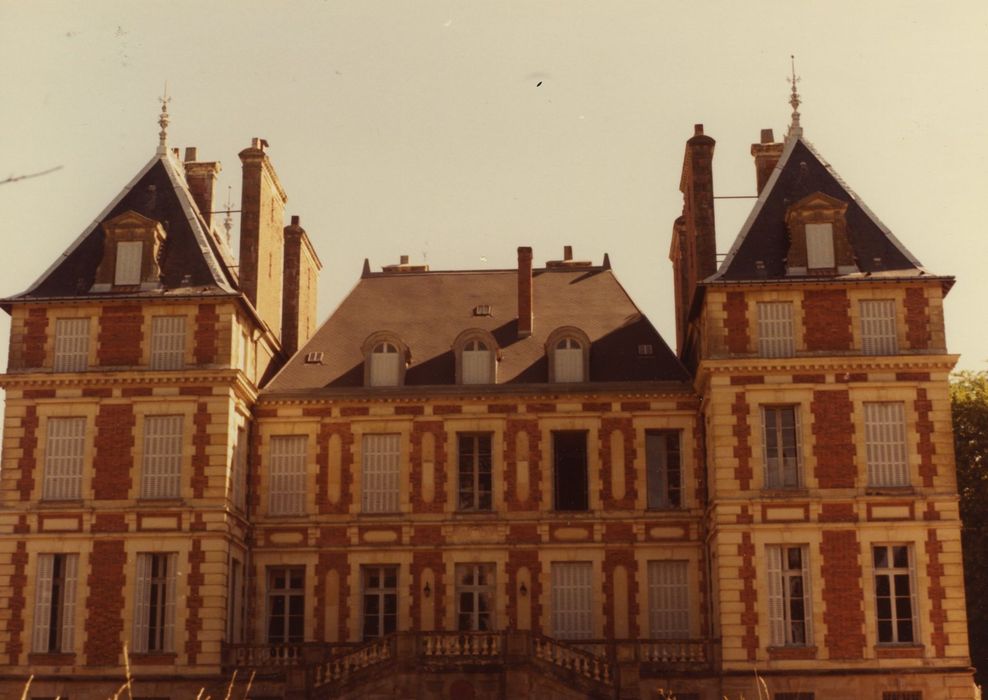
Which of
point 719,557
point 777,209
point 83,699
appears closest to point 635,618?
point 719,557

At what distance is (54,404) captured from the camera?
97.3ft

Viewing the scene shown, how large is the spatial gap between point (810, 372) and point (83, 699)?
A: 651 inches

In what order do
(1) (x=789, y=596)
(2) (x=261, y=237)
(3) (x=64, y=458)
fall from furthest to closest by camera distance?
(2) (x=261, y=237)
(3) (x=64, y=458)
(1) (x=789, y=596)

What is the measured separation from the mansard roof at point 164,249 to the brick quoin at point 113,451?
2666 millimetres

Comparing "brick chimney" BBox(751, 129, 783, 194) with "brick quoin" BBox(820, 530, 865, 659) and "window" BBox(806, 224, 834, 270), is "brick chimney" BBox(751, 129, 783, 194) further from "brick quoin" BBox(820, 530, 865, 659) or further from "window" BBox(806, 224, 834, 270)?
"brick quoin" BBox(820, 530, 865, 659)

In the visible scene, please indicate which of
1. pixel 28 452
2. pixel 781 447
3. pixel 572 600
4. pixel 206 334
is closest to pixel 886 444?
pixel 781 447

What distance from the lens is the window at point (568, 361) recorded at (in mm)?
31578

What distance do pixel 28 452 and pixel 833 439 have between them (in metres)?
17.2

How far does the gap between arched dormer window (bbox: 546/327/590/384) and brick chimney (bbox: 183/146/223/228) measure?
31.2 ft

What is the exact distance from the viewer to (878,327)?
2903 cm

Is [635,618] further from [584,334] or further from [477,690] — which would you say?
[584,334]

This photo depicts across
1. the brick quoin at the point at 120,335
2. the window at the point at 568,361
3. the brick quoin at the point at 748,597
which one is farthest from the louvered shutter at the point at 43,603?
the brick quoin at the point at 748,597

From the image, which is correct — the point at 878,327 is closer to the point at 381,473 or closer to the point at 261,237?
the point at 381,473

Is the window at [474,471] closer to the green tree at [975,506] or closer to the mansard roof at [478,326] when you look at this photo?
the mansard roof at [478,326]
